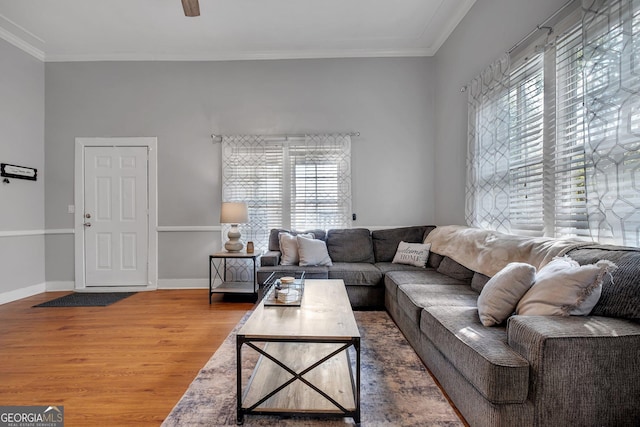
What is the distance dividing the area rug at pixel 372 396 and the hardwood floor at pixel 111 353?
0.13 meters

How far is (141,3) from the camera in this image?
3262mm

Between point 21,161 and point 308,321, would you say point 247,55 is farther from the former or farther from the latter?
point 308,321

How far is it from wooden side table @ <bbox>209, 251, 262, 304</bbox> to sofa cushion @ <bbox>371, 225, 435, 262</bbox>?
1.54 meters

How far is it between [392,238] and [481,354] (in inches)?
104

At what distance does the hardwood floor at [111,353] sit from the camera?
179 centimetres

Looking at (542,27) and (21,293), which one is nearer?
(542,27)

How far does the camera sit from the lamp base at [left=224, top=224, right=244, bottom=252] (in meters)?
3.89

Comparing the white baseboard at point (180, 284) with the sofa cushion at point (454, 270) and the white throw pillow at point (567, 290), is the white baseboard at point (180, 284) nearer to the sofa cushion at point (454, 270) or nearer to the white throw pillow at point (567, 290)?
the sofa cushion at point (454, 270)

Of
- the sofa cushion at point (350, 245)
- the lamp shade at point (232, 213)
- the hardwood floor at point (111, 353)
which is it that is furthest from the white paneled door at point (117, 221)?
the sofa cushion at point (350, 245)

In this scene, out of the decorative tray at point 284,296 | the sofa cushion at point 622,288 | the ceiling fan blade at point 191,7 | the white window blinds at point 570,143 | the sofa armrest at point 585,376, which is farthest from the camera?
the ceiling fan blade at point 191,7

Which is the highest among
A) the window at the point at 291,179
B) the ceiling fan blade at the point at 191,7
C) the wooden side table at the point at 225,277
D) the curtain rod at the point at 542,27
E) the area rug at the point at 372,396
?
the ceiling fan blade at the point at 191,7

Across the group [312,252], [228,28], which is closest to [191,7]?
[228,28]

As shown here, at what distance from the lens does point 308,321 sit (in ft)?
5.74

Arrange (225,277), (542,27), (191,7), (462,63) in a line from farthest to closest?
(225,277) → (462,63) → (191,7) → (542,27)
